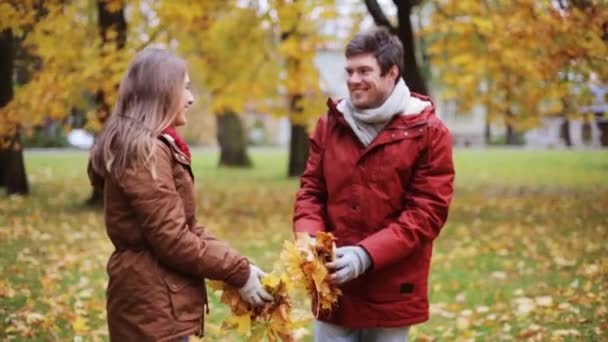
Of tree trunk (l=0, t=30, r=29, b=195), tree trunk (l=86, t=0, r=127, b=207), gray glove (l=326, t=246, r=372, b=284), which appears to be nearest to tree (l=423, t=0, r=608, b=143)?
tree trunk (l=86, t=0, r=127, b=207)

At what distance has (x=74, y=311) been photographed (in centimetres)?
621

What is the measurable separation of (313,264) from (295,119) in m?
12.3

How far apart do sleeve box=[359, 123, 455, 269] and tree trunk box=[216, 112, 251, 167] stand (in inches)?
936

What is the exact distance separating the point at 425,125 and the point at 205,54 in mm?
11414

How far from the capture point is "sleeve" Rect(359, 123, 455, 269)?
324 cm

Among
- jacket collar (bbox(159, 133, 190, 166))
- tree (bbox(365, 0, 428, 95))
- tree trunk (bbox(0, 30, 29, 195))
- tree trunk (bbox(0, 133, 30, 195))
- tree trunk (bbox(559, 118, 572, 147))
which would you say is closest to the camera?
jacket collar (bbox(159, 133, 190, 166))

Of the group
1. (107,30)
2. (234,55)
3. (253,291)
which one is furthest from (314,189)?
(234,55)

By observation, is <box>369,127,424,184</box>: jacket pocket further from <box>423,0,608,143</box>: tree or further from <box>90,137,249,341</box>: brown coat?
<box>423,0,608,143</box>: tree

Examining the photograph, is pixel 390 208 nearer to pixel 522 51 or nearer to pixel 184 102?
pixel 184 102

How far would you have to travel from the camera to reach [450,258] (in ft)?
29.8

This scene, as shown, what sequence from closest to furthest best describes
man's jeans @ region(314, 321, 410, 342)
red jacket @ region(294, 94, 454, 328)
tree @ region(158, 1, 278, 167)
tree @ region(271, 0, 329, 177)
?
red jacket @ region(294, 94, 454, 328) < man's jeans @ region(314, 321, 410, 342) < tree @ region(271, 0, 329, 177) < tree @ region(158, 1, 278, 167)

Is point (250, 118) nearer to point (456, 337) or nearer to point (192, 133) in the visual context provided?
point (192, 133)

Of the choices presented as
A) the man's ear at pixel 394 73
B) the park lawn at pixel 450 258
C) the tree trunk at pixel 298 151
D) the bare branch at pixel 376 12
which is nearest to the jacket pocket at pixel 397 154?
the man's ear at pixel 394 73

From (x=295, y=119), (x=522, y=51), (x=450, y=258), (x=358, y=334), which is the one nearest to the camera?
(x=358, y=334)
